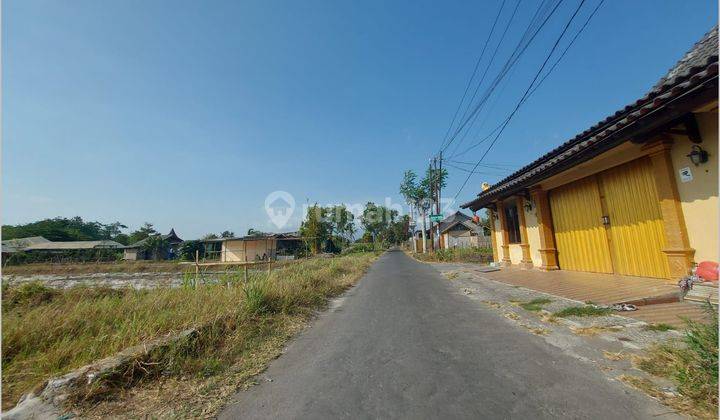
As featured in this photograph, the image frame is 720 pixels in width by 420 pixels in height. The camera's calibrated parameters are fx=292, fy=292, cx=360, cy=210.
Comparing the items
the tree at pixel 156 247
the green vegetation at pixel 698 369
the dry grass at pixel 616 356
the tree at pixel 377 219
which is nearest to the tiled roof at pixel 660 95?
the green vegetation at pixel 698 369

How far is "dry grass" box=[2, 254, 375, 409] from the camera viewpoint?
300 centimetres

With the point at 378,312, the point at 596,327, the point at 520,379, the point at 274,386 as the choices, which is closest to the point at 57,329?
the point at 274,386

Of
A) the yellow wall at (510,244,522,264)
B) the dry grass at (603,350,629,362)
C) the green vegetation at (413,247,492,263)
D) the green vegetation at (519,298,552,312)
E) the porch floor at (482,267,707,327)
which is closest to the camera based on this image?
the dry grass at (603,350,629,362)

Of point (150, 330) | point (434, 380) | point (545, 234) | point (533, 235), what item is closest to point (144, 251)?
point (150, 330)

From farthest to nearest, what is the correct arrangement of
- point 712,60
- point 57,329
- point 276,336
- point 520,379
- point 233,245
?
point 233,245, point 276,336, point 57,329, point 712,60, point 520,379

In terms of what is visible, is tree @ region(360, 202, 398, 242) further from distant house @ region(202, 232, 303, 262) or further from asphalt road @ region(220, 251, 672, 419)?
asphalt road @ region(220, 251, 672, 419)

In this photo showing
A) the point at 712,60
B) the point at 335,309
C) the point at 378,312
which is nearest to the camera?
the point at 712,60

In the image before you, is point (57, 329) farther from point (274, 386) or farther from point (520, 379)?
point (520, 379)

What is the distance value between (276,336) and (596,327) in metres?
4.31

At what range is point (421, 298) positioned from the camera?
6.96 meters

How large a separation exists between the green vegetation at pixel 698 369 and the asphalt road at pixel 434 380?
0.22 meters

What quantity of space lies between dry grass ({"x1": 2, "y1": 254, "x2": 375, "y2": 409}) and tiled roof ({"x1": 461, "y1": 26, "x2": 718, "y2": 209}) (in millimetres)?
6191

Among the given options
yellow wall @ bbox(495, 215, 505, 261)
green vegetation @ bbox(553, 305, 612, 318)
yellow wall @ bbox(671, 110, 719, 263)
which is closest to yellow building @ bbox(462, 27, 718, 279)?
yellow wall @ bbox(671, 110, 719, 263)

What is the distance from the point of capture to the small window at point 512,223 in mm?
11070
